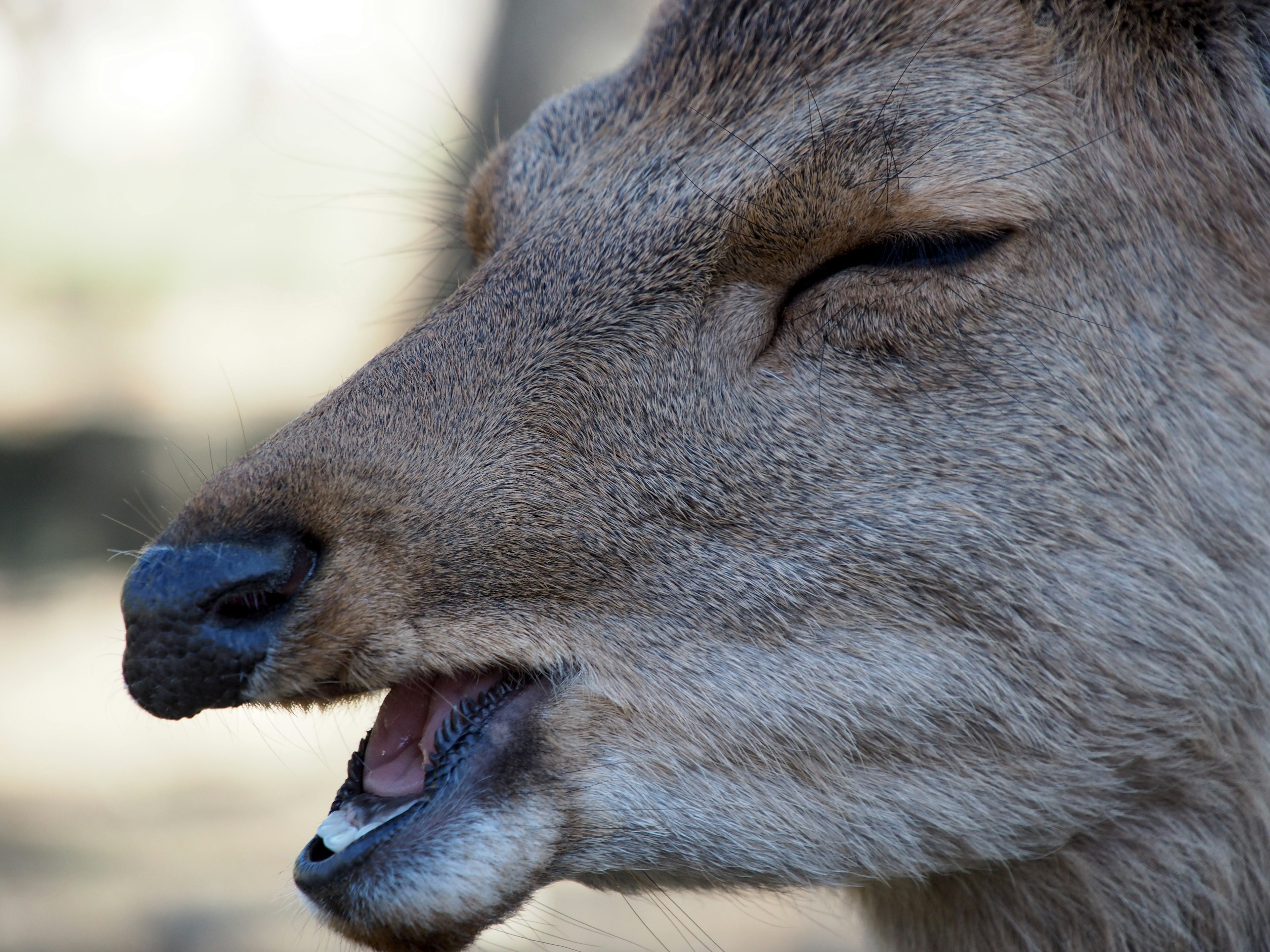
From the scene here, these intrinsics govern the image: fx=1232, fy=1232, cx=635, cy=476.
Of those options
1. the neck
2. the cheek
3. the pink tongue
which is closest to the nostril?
the pink tongue

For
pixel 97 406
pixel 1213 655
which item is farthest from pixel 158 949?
pixel 97 406

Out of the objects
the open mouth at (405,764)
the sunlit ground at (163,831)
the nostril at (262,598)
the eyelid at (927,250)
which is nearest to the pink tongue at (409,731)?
the open mouth at (405,764)

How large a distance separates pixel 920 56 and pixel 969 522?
104 cm

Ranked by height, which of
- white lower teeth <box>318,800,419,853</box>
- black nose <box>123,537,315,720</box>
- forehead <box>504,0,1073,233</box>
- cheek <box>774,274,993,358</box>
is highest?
forehead <box>504,0,1073,233</box>

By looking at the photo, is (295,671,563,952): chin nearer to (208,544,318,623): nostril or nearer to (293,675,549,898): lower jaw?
(293,675,549,898): lower jaw

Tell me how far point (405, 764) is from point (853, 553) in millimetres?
1003

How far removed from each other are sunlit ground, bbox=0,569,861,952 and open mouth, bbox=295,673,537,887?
5.06ft

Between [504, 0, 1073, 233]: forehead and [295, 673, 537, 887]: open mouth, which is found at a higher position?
[504, 0, 1073, 233]: forehead

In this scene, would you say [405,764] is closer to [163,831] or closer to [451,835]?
[451,835]

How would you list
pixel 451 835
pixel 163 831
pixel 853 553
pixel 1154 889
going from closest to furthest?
pixel 451 835
pixel 853 553
pixel 1154 889
pixel 163 831

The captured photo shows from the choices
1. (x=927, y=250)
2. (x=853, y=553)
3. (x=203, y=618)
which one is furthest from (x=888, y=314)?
(x=203, y=618)

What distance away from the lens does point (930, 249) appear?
98.9 inches

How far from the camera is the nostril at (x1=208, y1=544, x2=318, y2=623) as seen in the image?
7.68ft

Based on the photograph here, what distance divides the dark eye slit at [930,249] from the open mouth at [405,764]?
1126 mm
